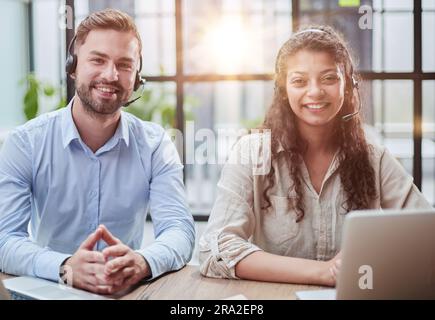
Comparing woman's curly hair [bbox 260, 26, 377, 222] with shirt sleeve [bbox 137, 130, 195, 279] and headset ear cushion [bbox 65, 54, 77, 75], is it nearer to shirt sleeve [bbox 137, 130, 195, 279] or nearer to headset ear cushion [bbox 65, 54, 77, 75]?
shirt sleeve [bbox 137, 130, 195, 279]

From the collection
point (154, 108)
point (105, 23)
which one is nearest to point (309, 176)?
point (105, 23)

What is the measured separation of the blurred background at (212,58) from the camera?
2551mm

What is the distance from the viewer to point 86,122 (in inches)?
68.4

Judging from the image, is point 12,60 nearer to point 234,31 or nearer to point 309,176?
point 234,31

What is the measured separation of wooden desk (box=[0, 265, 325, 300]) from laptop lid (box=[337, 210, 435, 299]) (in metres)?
0.23

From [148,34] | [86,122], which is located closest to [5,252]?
[86,122]

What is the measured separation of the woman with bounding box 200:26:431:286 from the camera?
1.59m

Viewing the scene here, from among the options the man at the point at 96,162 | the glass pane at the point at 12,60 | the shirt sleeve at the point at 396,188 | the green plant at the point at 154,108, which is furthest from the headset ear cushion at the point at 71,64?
the glass pane at the point at 12,60

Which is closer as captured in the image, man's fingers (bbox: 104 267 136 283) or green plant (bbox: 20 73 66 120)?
man's fingers (bbox: 104 267 136 283)

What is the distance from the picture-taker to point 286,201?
5.29 feet

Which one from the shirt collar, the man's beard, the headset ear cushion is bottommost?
the shirt collar

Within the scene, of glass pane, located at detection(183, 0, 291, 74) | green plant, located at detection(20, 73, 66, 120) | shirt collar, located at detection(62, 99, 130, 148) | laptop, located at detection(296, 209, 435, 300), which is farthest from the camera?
glass pane, located at detection(183, 0, 291, 74)

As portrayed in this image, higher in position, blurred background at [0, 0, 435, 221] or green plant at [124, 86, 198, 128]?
blurred background at [0, 0, 435, 221]

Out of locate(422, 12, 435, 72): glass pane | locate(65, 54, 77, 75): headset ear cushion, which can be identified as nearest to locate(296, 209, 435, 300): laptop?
locate(65, 54, 77, 75): headset ear cushion
